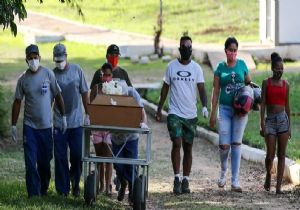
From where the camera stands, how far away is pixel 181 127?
1120 cm

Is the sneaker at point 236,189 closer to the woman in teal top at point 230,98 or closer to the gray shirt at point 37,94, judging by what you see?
the woman in teal top at point 230,98

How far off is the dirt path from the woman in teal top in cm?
41

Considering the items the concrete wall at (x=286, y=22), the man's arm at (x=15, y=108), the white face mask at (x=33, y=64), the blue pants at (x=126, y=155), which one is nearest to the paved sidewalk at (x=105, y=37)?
the concrete wall at (x=286, y=22)

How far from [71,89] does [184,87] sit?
1.51 metres

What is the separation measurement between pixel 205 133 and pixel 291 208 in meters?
6.64

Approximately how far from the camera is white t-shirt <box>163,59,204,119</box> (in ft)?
36.6

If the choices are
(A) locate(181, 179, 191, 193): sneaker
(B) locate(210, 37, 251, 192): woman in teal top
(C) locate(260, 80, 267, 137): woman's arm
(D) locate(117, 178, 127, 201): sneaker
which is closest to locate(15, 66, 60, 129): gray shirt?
(D) locate(117, 178, 127, 201): sneaker

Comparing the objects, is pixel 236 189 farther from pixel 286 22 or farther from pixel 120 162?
pixel 286 22

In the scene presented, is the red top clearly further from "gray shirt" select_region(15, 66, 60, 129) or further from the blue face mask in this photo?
"gray shirt" select_region(15, 66, 60, 129)

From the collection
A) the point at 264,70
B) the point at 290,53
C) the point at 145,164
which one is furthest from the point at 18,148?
the point at 290,53

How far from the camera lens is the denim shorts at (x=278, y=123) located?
11.1 metres

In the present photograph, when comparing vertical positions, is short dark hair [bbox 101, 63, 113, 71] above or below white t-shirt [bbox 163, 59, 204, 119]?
above

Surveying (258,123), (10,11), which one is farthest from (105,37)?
(10,11)

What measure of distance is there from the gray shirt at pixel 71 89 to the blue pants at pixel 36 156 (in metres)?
0.30
